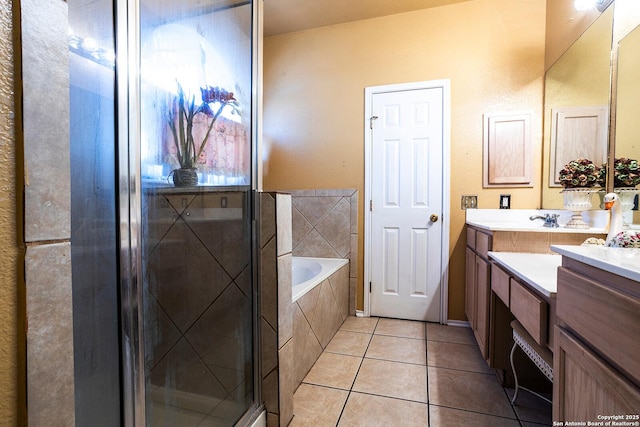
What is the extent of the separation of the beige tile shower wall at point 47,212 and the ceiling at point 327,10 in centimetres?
252

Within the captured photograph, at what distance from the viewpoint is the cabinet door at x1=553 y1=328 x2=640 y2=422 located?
602 mm

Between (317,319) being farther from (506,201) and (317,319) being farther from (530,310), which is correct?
(506,201)

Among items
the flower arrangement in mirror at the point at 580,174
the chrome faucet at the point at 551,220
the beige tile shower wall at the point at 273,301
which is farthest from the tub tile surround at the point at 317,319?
the flower arrangement in mirror at the point at 580,174

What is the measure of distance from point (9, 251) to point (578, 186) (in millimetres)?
2531

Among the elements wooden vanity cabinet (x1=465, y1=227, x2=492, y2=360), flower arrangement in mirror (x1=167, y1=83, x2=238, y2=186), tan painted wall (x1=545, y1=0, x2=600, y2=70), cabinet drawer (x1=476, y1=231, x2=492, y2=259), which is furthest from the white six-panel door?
flower arrangement in mirror (x1=167, y1=83, x2=238, y2=186)

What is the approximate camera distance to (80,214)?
613 millimetres

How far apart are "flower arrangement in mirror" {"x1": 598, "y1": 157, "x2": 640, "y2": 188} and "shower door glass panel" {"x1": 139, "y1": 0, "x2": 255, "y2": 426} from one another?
6.10ft

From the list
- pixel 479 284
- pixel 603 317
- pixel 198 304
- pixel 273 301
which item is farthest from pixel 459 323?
pixel 198 304

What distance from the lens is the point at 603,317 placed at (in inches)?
26.0

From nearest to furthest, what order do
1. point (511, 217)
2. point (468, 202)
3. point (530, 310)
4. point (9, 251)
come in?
point (9, 251), point (530, 310), point (511, 217), point (468, 202)

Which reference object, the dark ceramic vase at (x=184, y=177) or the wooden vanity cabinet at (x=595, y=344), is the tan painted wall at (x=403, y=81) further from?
the dark ceramic vase at (x=184, y=177)

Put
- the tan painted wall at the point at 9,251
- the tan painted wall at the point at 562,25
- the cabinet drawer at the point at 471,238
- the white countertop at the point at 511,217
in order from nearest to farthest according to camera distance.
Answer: the tan painted wall at the point at 9,251 < the tan painted wall at the point at 562,25 < the white countertop at the point at 511,217 < the cabinet drawer at the point at 471,238

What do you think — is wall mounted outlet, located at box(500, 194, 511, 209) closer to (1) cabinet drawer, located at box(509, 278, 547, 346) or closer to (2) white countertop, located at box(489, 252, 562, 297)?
(2) white countertop, located at box(489, 252, 562, 297)

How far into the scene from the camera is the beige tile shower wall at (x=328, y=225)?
2773 millimetres
